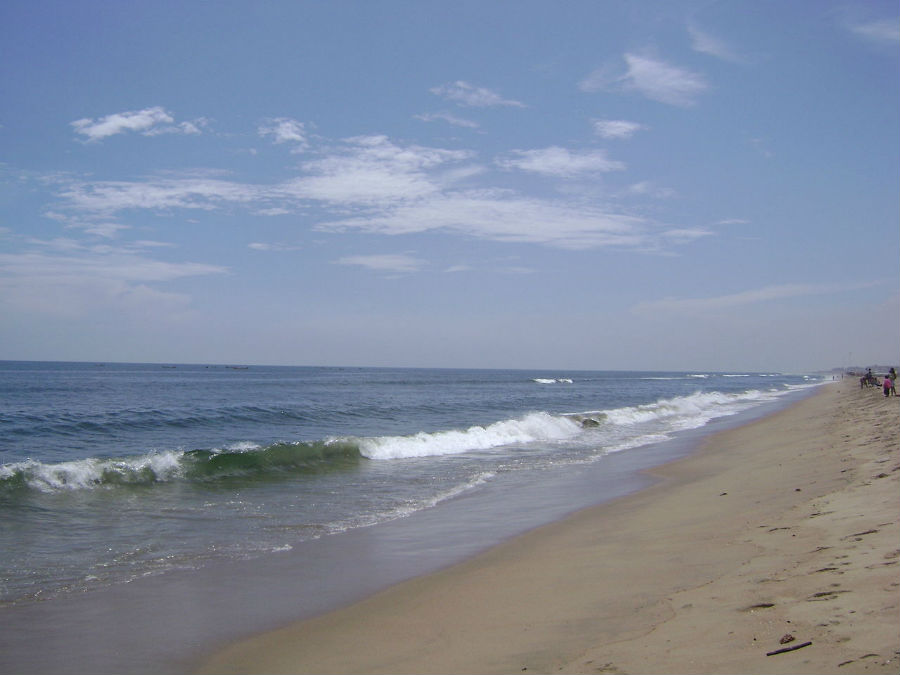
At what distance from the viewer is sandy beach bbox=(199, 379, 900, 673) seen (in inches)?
170

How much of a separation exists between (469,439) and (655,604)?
18.2 m

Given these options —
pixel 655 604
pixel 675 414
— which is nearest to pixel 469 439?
pixel 655 604

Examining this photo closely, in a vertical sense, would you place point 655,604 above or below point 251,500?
above

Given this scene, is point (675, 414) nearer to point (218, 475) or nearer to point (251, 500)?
point (218, 475)

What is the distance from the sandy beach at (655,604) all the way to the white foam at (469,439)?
1064cm

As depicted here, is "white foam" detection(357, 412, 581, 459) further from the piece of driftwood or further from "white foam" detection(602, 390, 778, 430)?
the piece of driftwood

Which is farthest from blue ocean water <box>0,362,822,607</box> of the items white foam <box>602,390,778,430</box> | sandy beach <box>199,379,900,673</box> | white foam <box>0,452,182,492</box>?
sandy beach <box>199,379,900,673</box>

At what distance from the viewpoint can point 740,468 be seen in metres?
15.4

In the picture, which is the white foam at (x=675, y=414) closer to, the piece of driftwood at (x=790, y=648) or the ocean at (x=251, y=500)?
the ocean at (x=251, y=500)

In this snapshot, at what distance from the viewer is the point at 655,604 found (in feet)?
18.6

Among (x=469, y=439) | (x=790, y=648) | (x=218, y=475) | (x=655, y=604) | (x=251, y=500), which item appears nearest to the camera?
(x=790, y=648)

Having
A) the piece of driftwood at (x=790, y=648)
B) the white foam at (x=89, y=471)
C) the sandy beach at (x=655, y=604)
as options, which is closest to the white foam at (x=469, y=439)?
the white foam at (x=89, y=471)

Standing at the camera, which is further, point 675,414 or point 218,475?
point 675,414

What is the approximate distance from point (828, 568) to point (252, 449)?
15.3m
